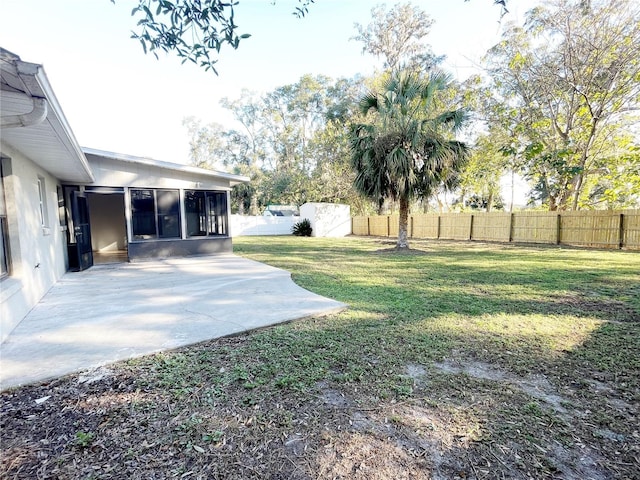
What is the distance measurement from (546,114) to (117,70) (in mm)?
15663

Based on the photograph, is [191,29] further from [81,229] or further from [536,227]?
[536,227]

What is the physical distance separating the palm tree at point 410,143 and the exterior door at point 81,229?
325 inches

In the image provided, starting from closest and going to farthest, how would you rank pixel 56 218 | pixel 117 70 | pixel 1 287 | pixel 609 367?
pixel 609 367, pixel 1 287, pixel 117 70, pixel 56 218

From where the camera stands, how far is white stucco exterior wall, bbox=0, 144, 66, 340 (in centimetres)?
375

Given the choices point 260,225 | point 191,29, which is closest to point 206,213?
point 191,29

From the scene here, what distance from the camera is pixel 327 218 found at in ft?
69.8

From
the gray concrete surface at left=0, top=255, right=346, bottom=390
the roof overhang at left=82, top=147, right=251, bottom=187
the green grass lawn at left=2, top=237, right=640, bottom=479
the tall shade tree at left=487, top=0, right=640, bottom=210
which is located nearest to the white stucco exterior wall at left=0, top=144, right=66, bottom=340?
the gray concrete surface at left=0, top=255, right=346, bottom=390

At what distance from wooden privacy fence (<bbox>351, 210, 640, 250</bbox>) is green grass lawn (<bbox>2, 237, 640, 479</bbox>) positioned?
930cm

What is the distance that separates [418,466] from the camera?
171 centimetres

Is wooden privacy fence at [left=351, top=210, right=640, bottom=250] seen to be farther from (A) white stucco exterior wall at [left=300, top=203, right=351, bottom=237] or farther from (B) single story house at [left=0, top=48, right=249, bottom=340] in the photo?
(B) single story house at [left=0, top=48, right=249, bottom=340]

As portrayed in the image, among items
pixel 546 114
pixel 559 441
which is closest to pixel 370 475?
pixel 559 441

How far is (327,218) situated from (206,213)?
11340 mm

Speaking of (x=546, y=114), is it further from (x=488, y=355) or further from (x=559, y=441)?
(x=559, y=441)

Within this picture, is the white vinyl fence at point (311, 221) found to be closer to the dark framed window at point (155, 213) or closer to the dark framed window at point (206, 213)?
the dark framed window at point (206, 213)
